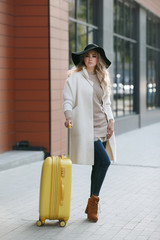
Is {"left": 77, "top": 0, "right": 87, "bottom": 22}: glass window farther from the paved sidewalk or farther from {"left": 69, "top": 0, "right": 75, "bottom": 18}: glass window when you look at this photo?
the paved sidewalk

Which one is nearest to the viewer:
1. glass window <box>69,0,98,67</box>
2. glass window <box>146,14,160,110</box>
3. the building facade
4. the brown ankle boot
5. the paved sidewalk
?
the paved sidewalk

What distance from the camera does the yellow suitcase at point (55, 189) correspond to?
19.2 ft

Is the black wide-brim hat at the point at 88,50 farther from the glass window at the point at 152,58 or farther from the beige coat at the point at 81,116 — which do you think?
the glass window at the point at 152,58

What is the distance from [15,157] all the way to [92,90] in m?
4.31

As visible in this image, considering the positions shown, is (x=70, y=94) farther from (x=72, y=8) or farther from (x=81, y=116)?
(x=72, y=8)

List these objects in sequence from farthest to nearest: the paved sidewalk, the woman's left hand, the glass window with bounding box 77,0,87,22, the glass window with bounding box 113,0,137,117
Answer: the glass window with bounding box 113,0,137,117 → the glass window with bounding box 77,0,87,22 → the woman's left hand → the paved sidewalk

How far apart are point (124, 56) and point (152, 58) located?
184 inches

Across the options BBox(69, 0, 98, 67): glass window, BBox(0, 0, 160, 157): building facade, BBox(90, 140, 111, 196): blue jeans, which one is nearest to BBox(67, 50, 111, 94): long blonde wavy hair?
BBox(90, 140, 111, 196): blue jeans

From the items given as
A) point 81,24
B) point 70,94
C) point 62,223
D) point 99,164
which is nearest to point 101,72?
point 70,94

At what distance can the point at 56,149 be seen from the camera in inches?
446

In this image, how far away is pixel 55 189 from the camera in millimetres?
5883

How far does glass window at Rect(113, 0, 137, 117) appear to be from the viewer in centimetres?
1731

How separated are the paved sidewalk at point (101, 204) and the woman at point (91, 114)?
40 cm

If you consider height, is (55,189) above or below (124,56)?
below
